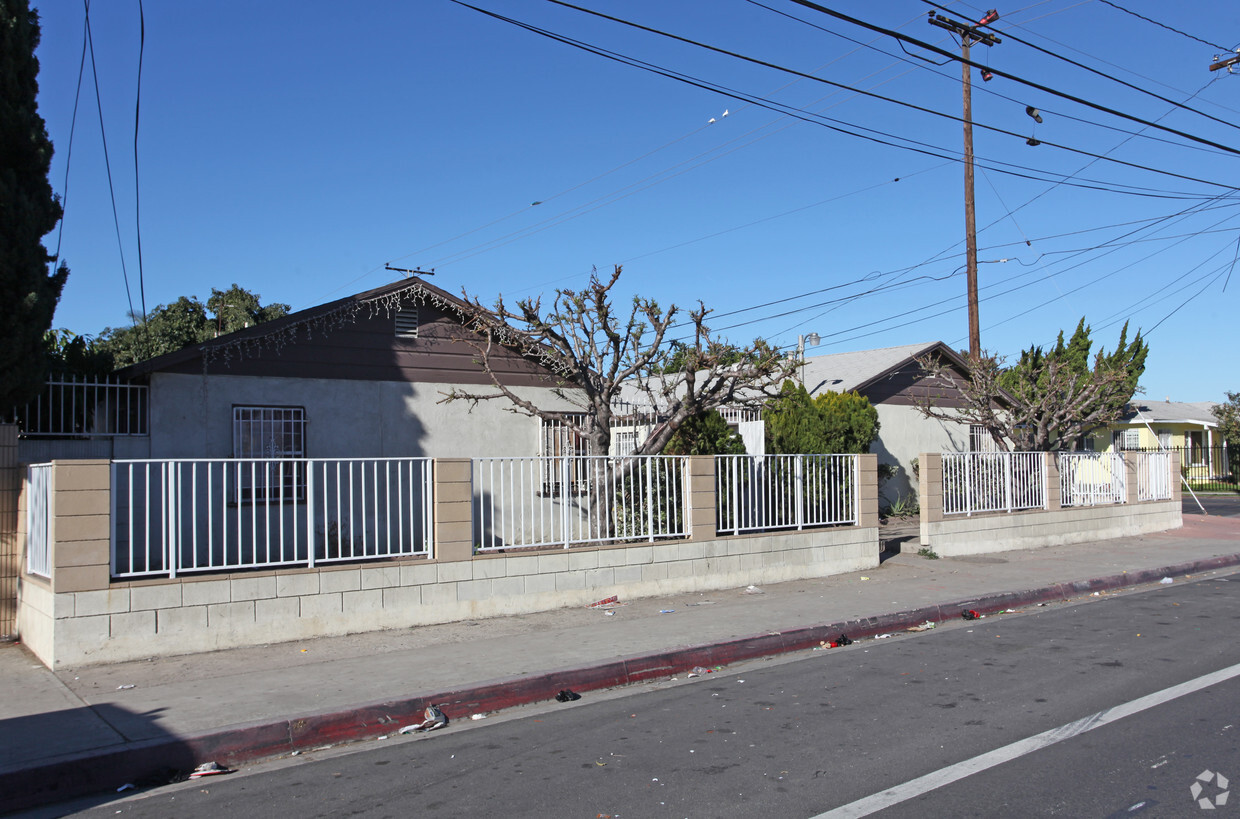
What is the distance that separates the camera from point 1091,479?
733 inches

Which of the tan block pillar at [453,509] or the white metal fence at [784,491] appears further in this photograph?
the white metal fence at [784,491]

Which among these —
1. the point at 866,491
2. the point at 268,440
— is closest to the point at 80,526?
the point at 268,440

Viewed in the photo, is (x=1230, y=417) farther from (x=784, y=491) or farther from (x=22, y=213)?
(x=22, y=213)

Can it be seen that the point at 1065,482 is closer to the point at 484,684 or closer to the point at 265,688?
the point at 484,684

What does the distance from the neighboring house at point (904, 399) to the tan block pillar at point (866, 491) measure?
6892 millimetres

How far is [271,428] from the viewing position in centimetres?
1289

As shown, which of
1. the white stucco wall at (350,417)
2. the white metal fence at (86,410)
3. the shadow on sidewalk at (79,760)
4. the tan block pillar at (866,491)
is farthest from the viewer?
the tan block pillar at (866,491)

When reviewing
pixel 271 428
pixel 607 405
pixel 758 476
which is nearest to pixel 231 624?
pixel 271 428

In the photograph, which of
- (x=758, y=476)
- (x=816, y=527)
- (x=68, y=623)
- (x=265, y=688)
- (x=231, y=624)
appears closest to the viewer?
(x=265, y=688)

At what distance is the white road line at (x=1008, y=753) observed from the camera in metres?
4.70

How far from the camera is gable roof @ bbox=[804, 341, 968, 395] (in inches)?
841

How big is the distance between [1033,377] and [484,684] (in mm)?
21030
